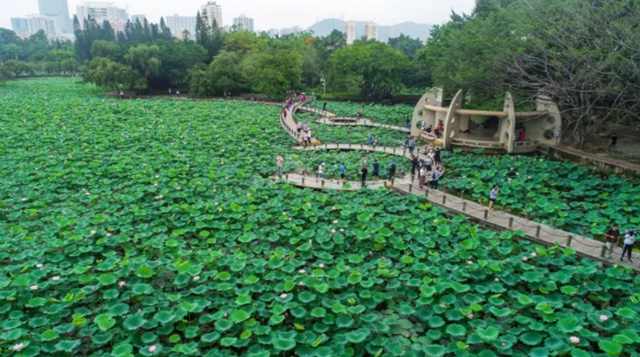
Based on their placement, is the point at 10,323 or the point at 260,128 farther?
the point at 260,128

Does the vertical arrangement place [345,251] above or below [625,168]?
below

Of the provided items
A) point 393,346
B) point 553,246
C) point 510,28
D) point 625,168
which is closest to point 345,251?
point 393,346

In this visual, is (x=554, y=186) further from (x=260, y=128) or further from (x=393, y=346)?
(x=260, y=128)

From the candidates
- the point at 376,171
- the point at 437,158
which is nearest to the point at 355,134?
the point at 437,158

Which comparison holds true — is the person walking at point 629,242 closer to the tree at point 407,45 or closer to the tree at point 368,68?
the tree at point 368,68

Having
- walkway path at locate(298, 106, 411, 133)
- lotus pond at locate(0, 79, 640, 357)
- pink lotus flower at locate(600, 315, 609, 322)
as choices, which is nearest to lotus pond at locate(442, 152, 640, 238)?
lotus pond at locate(0, 79, 640, 357)

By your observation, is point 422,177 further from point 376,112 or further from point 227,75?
point 227,75
